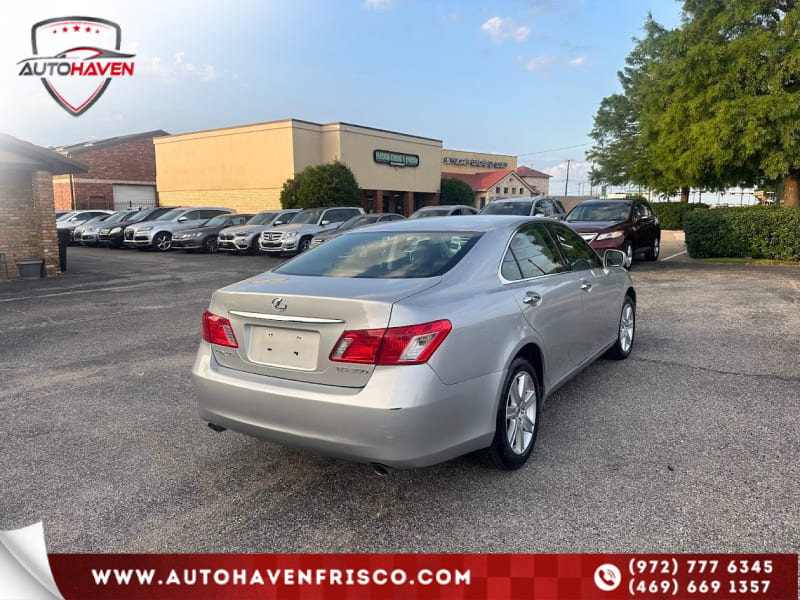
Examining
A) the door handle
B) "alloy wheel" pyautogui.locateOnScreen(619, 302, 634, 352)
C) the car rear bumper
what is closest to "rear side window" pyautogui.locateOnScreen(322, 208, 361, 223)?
"alloy wheel" pyautogui.locateOnScreen(619, 302, 634, 352)

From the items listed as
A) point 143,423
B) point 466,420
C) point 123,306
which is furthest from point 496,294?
point 123,306

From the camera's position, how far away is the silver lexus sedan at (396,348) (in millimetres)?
2908

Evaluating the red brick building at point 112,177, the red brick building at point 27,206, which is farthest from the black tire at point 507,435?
the red brick building at point 112,177

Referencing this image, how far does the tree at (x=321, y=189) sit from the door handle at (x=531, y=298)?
26.9 meters

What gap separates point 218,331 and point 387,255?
116cm

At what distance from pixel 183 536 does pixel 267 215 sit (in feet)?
65.0

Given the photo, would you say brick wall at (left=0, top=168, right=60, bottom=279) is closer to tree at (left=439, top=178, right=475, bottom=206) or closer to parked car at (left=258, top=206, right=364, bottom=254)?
parked car at (left=258, top=206, right=364, bottom=254)

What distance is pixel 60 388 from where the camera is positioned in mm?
5539

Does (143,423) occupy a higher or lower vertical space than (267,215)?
lower

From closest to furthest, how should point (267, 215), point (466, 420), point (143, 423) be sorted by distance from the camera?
point (466, 420), point (143, 423), point (267, 215)

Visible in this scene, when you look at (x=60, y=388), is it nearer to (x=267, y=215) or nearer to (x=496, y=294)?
(x=496, y=294)

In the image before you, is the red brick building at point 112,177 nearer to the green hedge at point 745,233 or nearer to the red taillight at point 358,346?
the green hedge at point 745,233

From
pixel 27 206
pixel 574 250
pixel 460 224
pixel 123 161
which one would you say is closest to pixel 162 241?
pixel 27 206

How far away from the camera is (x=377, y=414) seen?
2.85m
